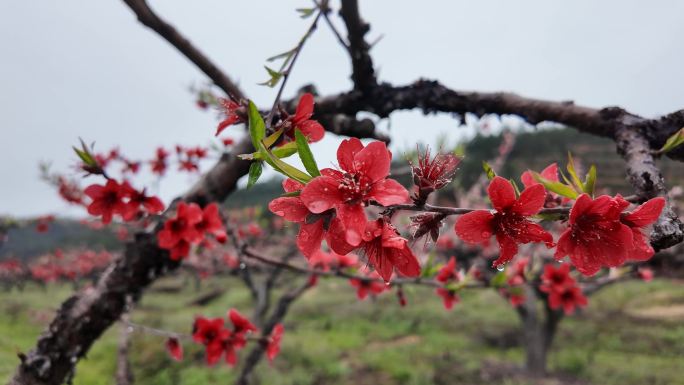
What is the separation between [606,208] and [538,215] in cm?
12

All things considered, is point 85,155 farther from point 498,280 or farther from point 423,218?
point 498,280

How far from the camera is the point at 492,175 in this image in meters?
0.84

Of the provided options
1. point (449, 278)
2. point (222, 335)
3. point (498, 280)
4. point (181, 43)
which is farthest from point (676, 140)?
point (222, 335)

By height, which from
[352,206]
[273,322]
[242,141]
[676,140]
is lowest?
[273,322]

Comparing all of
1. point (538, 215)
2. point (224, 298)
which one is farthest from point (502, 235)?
point (224, 298)

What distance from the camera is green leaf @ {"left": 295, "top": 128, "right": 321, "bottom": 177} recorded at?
708 mm

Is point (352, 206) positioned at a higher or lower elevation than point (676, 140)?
lower

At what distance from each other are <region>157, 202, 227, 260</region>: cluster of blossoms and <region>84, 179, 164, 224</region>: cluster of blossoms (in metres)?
0.12

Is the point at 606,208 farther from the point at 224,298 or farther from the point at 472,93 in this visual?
the point at 224,298

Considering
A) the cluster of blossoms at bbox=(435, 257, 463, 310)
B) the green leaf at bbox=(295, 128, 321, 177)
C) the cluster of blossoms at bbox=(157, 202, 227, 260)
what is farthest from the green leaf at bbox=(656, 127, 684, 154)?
the cluster of blossoms at bbox=(157, 202, 227, 260)

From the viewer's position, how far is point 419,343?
9.50 m

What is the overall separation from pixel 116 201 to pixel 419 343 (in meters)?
8.89

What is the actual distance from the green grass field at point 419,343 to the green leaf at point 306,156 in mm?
7032

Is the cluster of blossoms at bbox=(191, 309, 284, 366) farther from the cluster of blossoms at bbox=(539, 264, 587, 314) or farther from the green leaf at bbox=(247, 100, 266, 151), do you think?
the cluster of blossoms at bbox=(539, 264, 587, 314)
